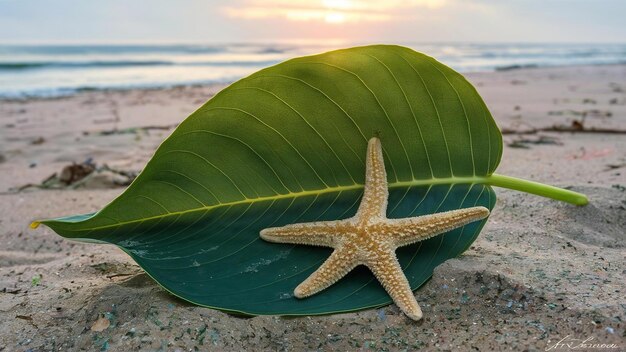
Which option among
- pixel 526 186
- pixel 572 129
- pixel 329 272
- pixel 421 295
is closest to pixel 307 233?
pixel 329 272

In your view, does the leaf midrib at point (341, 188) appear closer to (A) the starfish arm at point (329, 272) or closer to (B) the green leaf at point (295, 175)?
(B) the green leaf at point (295, 175)

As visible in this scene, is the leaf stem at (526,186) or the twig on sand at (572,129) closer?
the leaf stem at (526,186)

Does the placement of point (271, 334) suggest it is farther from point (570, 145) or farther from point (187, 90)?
point (187, 90)

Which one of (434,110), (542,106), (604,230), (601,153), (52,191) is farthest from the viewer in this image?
(542,106)

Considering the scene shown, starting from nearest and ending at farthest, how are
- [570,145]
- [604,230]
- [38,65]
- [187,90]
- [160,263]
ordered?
[160,263]
[604,230]
[570,145]
[187,90]
[38,65]

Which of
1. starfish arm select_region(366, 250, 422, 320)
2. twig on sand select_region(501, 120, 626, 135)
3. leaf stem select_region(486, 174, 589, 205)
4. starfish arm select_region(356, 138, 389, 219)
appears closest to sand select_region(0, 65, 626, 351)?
starfish arm select_region(366, 250, 422, 320)

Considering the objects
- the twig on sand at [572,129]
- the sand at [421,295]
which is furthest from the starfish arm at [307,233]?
→ the twig on sand at [572,129]

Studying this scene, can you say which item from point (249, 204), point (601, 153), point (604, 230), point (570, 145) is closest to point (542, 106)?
point (570, 145)
